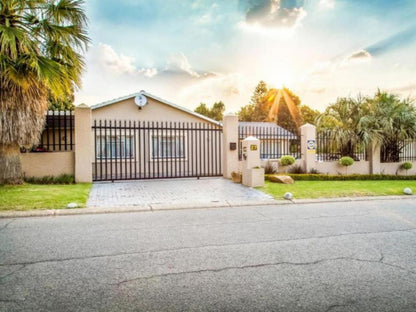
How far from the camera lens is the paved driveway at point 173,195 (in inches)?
310

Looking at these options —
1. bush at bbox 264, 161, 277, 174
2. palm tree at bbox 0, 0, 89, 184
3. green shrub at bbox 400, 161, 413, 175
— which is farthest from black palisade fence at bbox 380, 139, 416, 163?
palm tree at bbox 0, 0, 89, 184

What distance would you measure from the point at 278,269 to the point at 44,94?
33.4ft

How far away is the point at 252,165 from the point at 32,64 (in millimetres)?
8285

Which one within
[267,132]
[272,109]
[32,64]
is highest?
[272,109]

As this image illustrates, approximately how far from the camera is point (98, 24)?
10781 millimetres

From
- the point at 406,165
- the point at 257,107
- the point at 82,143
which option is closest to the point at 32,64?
the point at 82,143

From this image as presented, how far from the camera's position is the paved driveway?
7867 mm

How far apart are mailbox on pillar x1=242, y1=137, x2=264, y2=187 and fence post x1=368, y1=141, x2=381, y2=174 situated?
783 centimetres

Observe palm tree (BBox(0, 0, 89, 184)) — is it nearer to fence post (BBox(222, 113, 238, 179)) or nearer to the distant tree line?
fence post (BBox(222, 113, 238, 179))

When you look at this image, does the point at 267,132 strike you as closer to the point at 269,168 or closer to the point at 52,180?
the point at 269,168

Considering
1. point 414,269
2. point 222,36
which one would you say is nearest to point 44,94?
point 222,36

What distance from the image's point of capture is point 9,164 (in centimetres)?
965

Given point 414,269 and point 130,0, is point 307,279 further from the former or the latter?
point 130,0

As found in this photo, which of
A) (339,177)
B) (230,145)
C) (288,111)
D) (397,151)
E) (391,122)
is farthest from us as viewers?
(288,111)
